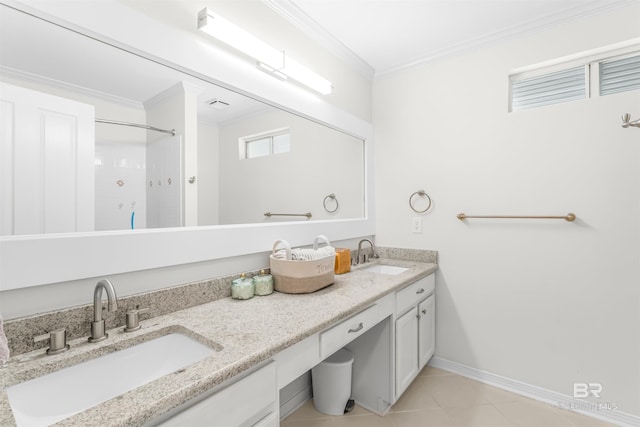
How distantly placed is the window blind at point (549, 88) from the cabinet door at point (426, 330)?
4.85ft

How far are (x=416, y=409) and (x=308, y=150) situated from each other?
1756 millimetres

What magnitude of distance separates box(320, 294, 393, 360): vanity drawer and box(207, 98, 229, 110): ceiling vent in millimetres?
1141

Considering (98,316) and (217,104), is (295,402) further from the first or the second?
(217,104)

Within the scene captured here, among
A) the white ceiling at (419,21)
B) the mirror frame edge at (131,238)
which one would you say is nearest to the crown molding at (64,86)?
the mirror frame edge at (131,238)

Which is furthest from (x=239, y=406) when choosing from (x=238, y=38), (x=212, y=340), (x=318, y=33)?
(x=318, y=33)

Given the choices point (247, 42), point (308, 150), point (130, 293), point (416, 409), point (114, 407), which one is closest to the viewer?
point (114, 407)

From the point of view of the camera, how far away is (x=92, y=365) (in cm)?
90

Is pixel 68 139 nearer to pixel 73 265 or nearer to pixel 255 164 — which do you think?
pixel 73 265

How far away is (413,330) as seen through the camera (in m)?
1.95

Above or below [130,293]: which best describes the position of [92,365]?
below

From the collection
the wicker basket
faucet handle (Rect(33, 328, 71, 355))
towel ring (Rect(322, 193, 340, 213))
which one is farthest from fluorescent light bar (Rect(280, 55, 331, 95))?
faucet handle (Rect(33, 328, 71, 355))

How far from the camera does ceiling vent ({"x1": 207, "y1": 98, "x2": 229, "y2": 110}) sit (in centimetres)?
144

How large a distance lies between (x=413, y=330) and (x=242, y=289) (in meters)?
1.17

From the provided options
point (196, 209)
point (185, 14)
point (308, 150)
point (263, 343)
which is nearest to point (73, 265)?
point (196, 209)
